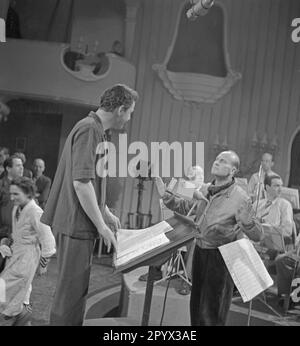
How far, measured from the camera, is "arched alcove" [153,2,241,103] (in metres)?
4.09

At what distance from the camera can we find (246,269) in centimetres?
205

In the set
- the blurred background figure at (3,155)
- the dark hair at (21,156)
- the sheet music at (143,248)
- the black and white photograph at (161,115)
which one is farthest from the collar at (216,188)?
the dark hair at (21,156)

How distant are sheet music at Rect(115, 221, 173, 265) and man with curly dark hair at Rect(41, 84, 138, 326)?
0.28ft

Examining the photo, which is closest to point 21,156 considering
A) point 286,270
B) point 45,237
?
point 45,237

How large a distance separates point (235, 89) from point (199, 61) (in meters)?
0.41

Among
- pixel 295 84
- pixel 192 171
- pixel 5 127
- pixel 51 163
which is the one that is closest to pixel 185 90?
pixel 192 171

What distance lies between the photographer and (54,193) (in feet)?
6.64

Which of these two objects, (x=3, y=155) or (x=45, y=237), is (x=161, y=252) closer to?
(x=45, y=237)

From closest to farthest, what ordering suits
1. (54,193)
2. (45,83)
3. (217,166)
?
1. (54,193)
2. (217,166)
3. (45,83)

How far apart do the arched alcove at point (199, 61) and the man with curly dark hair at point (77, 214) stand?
223 cm

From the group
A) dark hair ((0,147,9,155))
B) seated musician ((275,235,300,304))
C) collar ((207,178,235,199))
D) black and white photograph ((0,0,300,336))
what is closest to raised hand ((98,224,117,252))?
collar ((207,178,235,199))

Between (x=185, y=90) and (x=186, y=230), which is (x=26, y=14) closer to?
(x=185, y=90)

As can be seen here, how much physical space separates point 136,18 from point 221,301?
8.07 ft

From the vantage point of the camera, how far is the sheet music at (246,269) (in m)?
2.00
